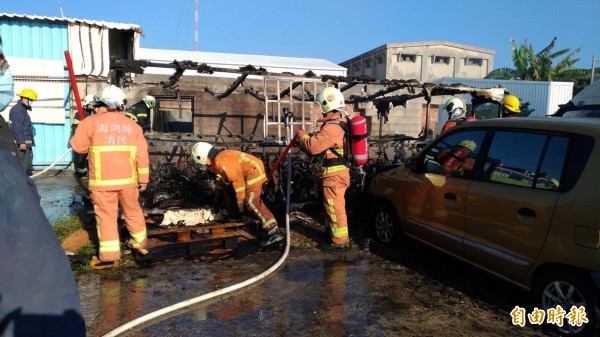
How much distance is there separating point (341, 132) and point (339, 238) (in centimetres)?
133

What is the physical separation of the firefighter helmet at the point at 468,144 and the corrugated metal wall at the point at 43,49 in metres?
9.14

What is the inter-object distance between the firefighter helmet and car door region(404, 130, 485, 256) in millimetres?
17

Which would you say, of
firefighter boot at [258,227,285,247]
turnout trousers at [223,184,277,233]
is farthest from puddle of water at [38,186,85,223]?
firefighter boot at [258,227,285,247]

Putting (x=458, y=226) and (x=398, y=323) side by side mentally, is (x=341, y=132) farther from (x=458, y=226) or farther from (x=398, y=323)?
(x=398, y=323)

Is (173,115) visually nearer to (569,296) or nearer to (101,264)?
(101,264)

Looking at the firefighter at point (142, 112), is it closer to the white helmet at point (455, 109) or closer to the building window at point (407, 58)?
the white helmet at point (455, 109)

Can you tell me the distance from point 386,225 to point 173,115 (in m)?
7.79

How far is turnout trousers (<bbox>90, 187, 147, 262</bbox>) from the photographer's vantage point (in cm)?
449

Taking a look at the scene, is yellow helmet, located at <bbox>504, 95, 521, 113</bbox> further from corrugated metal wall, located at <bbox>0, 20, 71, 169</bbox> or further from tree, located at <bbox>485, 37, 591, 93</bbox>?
tree, located at <bbox>485, 37, 591, 93</bbox>

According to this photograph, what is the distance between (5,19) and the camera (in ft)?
31.2

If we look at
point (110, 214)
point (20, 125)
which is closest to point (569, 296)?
point (110, 214)

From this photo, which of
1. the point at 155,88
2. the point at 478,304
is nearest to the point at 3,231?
the point at 478,304

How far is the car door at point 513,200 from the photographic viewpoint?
335 cm

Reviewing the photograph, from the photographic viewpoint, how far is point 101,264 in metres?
4.61
